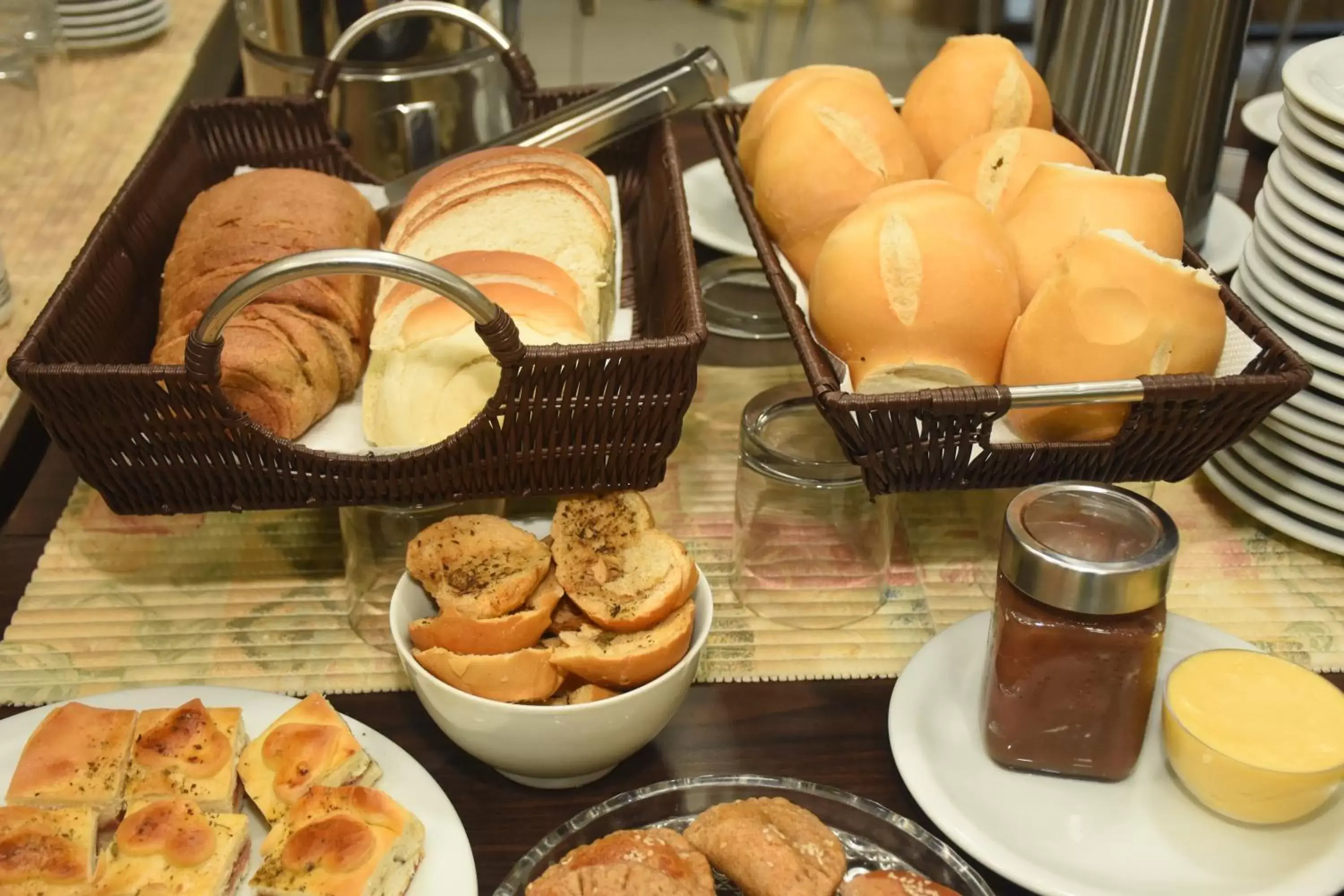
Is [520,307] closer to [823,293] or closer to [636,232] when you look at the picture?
[823,293]

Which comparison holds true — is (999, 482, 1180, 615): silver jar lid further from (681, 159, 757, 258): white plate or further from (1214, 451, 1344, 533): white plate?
(681, 159, 757, 258): white plate

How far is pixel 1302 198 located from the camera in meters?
0.88

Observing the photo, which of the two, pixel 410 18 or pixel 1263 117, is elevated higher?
pixel 410 18

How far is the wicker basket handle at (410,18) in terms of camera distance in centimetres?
108

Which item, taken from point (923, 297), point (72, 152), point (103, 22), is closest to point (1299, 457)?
point (923, 297)

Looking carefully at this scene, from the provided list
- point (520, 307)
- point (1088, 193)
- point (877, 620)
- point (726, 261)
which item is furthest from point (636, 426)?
point (726, 261)

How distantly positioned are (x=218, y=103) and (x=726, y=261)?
530 millimetres

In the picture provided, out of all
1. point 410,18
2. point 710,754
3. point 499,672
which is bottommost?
point 710,754

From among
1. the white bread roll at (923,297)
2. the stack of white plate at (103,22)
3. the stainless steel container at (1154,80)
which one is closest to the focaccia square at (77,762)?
the white bread roll at (923,297)

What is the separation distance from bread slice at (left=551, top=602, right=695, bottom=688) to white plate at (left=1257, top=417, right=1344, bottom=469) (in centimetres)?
51

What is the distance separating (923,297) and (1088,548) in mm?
207

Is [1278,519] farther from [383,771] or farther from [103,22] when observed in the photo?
[103,22]

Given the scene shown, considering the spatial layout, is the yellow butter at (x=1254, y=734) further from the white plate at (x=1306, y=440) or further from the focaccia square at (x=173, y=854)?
the focaccia square at (x=173, y=854)

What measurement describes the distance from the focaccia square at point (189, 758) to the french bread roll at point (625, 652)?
0.65 ft
